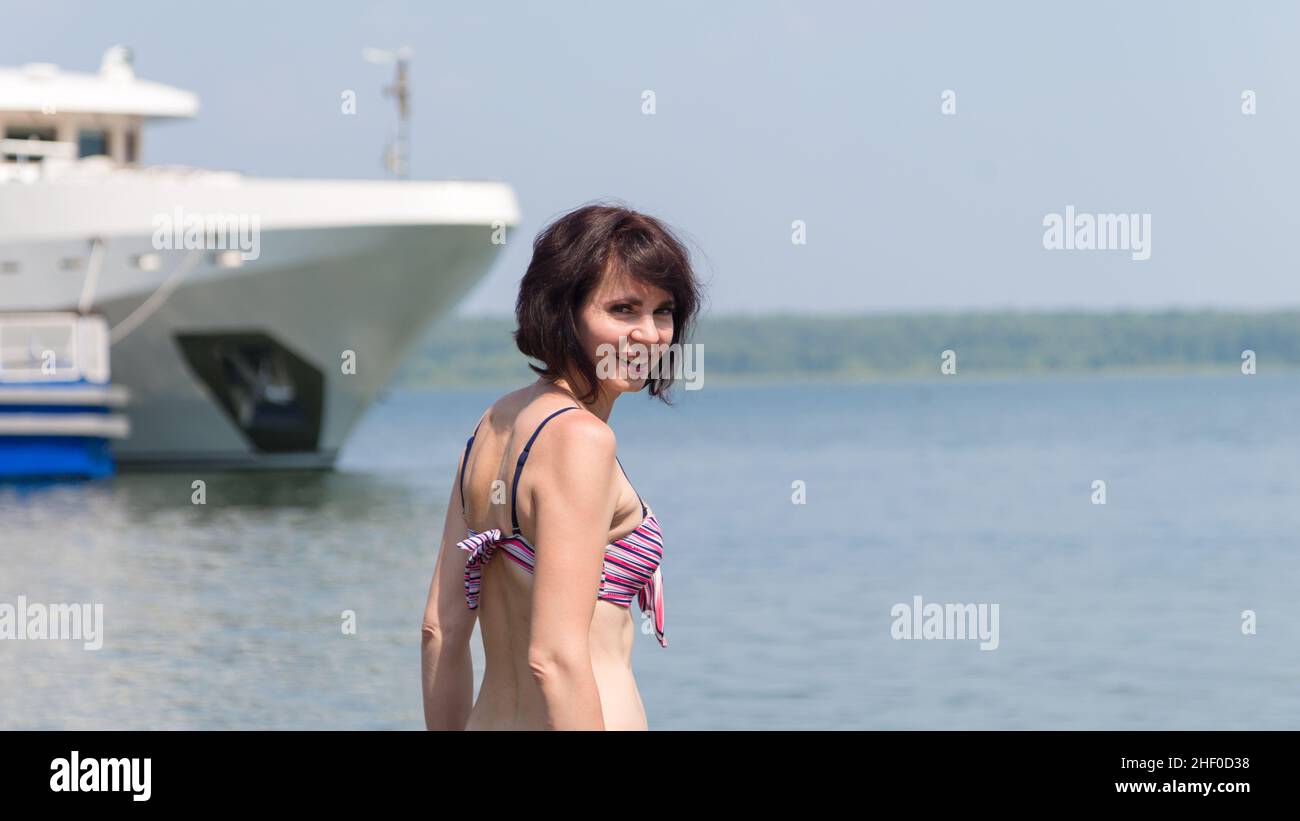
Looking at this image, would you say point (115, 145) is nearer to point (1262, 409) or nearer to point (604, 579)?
point (604, 579)

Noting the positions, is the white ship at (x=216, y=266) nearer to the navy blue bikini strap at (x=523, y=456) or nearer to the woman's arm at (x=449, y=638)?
the woman's arm at (x=449, y=638)

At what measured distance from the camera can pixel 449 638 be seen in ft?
9.03

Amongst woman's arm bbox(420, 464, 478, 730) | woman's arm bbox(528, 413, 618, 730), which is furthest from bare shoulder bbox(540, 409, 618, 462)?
woman's arm bbox(420, 464, 478, 730)

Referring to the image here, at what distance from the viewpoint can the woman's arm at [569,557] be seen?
92.5 inches

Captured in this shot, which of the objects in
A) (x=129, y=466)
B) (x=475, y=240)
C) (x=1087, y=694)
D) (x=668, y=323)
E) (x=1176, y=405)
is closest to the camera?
(x=668, y=323)

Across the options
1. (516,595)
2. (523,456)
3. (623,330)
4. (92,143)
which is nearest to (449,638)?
(516,595)

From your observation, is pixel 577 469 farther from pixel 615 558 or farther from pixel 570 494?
pixel 615 558

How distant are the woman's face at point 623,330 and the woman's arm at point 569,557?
4.6 inches

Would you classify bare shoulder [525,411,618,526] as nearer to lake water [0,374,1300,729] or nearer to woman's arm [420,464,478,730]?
woman's arm [420,464,478,730]

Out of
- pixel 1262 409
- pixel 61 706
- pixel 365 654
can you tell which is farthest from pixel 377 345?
pixel 1262 409

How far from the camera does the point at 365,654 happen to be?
13445mm

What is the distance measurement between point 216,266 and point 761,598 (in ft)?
45.2

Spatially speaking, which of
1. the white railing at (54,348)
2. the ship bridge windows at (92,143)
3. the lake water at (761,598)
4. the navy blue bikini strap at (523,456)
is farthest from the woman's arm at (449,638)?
the ship bridge windows at (92,143)

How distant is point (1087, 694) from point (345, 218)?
1903 centimetres
